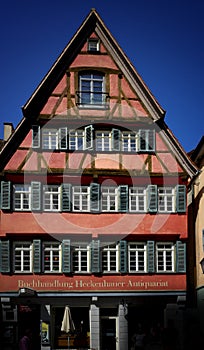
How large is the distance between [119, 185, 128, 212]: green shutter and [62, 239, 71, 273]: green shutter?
243cm

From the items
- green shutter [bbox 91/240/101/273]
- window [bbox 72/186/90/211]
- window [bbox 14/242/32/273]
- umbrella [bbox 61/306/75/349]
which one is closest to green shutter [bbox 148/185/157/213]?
window [bbox 72/186/90/211]

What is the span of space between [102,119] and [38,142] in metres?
2.66

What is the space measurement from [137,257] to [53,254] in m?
3.23

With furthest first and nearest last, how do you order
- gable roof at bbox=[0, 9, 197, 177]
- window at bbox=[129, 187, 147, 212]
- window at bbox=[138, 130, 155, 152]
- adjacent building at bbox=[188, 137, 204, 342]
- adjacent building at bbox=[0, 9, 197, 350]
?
adjacent building at bbox=[188, 137, 204, 342], window at bbox=[138, 130, 155, 152], window at bbox=[129, 187, 147, 212], gable roof at bbox=[0, 9, 197, 177], adjacent building at bbox=[0, 9, 197, 350]

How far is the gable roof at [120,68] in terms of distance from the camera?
22.5m

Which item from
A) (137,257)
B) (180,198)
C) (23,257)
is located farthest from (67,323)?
(180,198)

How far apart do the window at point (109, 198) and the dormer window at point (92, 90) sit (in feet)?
10.9

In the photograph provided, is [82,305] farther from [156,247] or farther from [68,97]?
[68,97]

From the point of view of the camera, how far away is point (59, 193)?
880 inches

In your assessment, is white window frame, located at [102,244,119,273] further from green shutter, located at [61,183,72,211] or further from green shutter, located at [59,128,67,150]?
green shutter, located at [59,128,67,150]

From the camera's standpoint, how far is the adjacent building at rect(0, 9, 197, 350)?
21906 mm

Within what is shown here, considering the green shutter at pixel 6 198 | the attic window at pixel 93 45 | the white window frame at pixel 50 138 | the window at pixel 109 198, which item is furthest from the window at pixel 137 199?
the attic window at pixel 93 45

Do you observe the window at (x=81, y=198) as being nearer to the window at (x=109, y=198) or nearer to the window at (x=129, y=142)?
the window at (x=109, y=198)

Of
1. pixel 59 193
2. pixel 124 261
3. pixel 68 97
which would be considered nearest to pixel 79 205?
pixel 59 193
